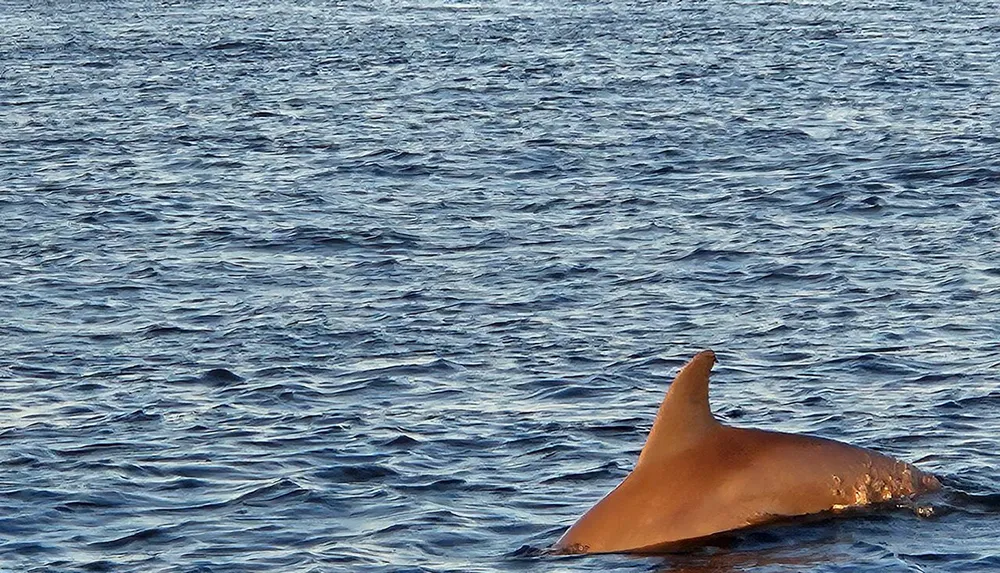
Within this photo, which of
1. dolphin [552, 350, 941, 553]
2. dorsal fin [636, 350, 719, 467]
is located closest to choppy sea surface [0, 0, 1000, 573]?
dolphin [552, 350, 941, 553]

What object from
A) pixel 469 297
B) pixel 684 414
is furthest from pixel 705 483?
pixel 469 297

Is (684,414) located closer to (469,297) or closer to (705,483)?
(705,483)

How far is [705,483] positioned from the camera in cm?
1296

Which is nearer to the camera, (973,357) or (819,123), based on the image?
(973,357)

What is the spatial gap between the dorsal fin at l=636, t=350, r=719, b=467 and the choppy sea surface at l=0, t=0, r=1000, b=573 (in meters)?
0.79

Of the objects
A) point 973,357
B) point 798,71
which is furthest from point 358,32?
point 973,357

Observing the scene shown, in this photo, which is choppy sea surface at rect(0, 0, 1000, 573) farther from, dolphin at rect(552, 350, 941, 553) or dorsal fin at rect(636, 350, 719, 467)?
dorsal fin at rect(636, 350, 719, 467)

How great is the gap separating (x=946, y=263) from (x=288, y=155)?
13.8m

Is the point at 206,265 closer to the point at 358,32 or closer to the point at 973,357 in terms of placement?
the point at 973,357

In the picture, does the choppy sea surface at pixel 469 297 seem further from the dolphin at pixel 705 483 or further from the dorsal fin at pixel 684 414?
the dorsal fin at pixel 684 414

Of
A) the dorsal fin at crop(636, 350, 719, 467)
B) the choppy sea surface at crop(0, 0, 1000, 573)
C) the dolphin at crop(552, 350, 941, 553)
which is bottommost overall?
the choppy sea surface at crop(0, 0, 1000, 573)

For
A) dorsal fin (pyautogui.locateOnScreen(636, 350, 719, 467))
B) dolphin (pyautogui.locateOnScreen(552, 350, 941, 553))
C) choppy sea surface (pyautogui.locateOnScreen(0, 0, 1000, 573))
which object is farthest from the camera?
choppy sea surface (pyautogui.locateOnScreen(0, 0, 1000, 573))

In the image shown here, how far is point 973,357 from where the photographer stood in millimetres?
18641

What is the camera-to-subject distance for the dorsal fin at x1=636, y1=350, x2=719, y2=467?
41.1 feet
